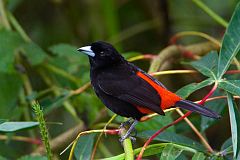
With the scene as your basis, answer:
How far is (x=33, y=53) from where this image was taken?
13.0ft

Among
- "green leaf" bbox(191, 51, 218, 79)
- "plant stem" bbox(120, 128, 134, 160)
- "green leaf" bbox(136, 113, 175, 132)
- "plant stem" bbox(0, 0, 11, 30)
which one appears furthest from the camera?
"plant stem" bbox(0, 0, 11, 30)

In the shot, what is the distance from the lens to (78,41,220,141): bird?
2812mm

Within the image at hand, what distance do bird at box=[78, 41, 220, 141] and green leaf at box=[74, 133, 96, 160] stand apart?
20 cm

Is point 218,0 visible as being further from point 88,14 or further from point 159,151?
point 159,151

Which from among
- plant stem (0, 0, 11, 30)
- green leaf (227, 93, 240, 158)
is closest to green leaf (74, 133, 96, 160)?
green leaf (227, 93, 240, 158)

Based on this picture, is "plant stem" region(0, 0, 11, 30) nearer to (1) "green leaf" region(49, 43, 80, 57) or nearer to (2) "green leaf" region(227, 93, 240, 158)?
(1) "green leaf" region(49, 43, 80, 57)

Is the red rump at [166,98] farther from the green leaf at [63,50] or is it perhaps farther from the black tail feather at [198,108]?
the green leaf at [63,50]

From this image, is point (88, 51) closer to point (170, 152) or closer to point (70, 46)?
point (70, 46)

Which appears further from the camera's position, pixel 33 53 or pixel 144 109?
pixel 33 53

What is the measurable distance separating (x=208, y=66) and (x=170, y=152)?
25.3 inches

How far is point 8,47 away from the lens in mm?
3955

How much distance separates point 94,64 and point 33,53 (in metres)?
0.85

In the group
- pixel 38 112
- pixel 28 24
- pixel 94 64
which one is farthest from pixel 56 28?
pixel 38 112

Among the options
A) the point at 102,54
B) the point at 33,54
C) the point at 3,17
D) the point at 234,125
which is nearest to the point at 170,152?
the point at 234,125
